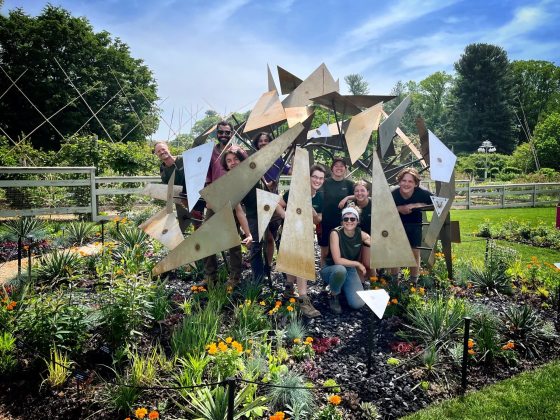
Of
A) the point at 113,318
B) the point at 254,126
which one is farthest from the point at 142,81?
the point at 113,318

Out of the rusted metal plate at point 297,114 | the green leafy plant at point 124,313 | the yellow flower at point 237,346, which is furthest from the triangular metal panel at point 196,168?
the yellow flower at point 237,346

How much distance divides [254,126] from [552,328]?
3906mm

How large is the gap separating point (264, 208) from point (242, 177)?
0.39 metres

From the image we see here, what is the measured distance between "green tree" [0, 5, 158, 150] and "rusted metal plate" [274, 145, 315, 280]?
21.3 meters

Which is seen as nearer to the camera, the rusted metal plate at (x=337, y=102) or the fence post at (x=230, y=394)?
the fence post at (x=230, y=394)

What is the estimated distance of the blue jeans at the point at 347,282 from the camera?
4.05 m

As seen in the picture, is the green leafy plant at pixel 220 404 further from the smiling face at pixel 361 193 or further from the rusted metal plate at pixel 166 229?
the smiling face at pixel 361 193

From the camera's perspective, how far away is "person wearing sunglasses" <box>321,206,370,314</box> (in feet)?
13.3

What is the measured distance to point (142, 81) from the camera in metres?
31.5

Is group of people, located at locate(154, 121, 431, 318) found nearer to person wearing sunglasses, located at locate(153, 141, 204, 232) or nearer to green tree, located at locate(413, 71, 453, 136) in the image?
person wearing sunglasses, located at locate(153, 141, 204, 232)

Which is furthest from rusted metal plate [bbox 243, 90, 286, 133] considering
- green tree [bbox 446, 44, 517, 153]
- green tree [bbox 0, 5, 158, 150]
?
green tree [bbox 446, 44, 517, 153]

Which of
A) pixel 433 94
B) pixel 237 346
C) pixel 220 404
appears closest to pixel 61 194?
pixel 237 346

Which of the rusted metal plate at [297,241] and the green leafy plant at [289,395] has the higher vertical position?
the rusted metal plate at [297,241]

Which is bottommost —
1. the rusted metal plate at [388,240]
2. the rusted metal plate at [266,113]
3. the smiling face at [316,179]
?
the rusted metal plate at [388,240]
